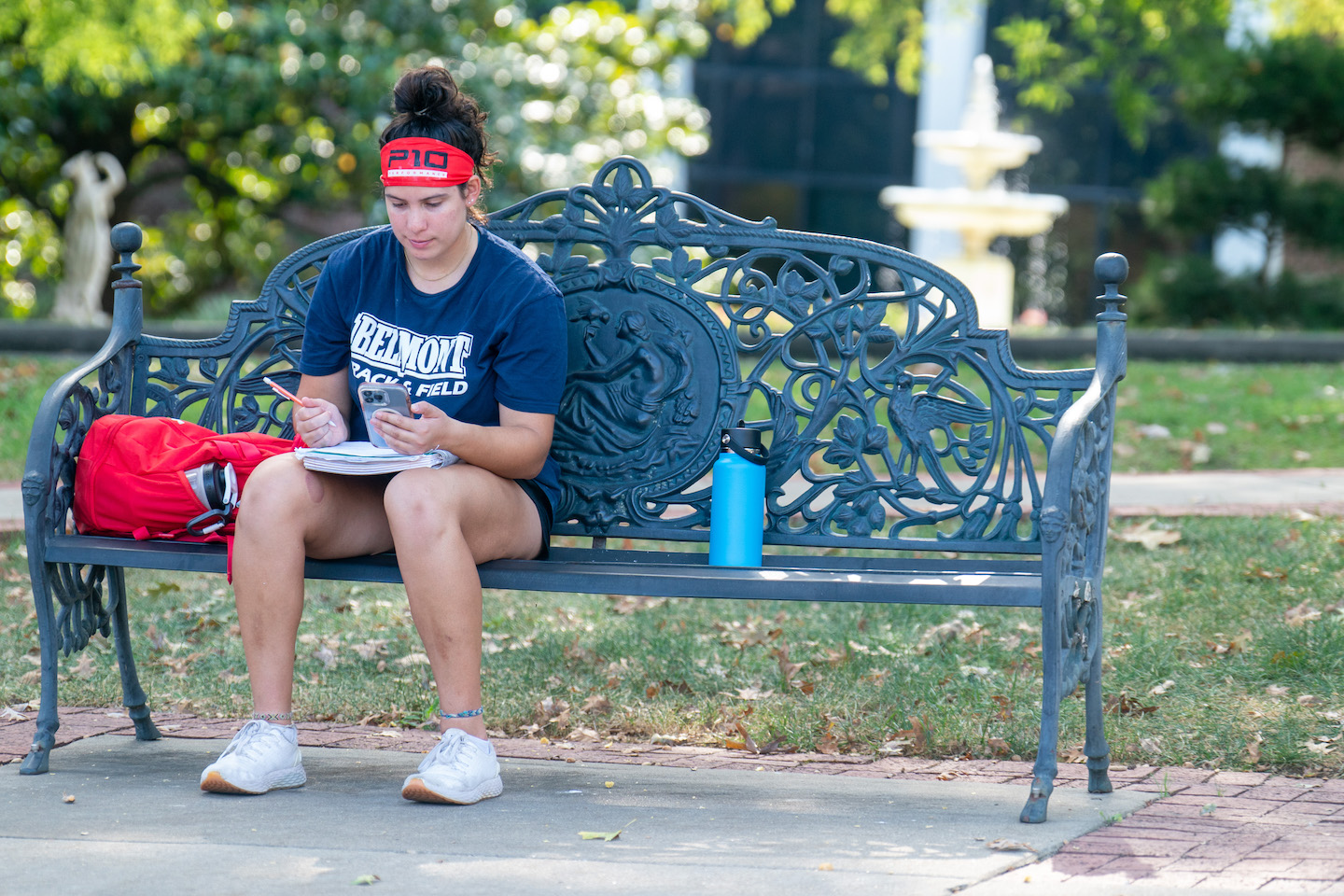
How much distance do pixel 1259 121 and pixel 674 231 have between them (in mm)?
13198

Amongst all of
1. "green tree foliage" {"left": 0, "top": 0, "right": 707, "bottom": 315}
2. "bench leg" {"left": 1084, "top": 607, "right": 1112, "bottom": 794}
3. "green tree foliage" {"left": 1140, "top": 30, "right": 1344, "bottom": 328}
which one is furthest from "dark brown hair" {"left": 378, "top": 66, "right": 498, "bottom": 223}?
"green tree foliage" {"left": 1140, "top": 30, "right": 1344, "bottom": 328}

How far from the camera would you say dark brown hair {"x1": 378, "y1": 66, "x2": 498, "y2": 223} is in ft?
11.5

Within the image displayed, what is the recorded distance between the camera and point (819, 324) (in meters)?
3.99

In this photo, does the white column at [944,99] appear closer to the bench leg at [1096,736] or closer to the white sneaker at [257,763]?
the bench leg at [1096,736]

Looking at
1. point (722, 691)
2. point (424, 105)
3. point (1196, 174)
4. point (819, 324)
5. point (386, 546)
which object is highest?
point (1196, 174)

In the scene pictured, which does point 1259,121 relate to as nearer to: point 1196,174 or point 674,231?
point 1196,174

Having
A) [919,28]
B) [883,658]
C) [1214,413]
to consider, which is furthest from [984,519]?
[919,28]

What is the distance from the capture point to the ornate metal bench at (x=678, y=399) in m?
3.65

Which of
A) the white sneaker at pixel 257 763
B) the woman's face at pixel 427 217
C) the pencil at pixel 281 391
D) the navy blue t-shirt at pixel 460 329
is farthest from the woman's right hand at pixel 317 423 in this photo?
the white sneaker at pixel 257 763

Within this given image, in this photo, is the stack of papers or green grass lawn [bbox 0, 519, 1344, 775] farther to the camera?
green grass lawn [bbox 0, 519, 1344, 775]

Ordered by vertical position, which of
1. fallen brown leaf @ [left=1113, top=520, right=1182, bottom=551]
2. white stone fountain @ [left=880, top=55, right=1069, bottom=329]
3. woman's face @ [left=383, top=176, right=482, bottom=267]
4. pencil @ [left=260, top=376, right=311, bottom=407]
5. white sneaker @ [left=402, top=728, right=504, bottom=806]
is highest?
white stone fountain @ [left=880, top=55, right=1069, bottom=329]

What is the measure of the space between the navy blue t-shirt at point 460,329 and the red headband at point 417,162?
0.23m

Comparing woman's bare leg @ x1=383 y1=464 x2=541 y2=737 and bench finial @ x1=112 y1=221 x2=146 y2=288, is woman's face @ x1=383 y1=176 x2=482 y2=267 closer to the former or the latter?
woman's bare leg @ x1=383 y1=464 x2=541 y2=737

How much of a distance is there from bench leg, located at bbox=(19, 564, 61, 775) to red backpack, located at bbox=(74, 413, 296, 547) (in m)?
0.21
